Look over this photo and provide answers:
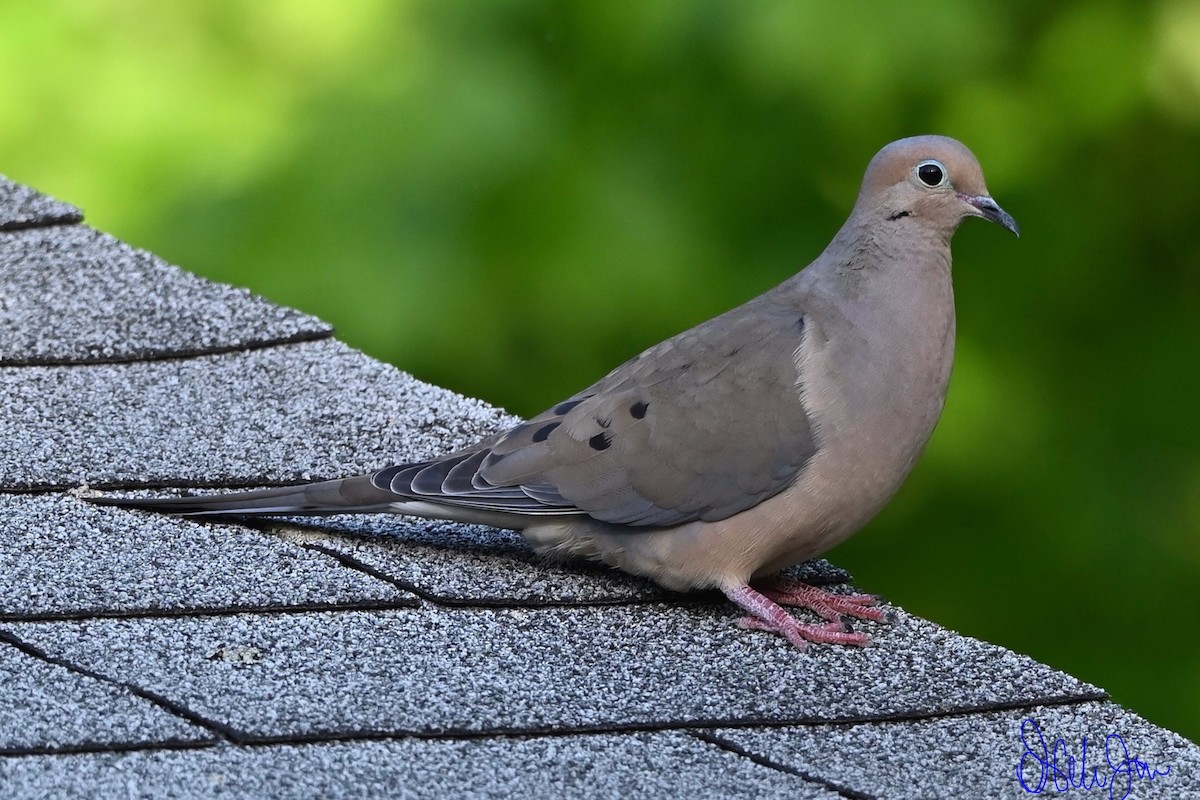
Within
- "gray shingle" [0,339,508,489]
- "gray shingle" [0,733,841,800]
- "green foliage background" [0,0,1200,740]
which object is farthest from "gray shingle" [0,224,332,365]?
"gray shingle" [0,733,841,800]

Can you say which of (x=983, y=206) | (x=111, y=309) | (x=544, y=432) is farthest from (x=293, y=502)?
(x=983, y=206)

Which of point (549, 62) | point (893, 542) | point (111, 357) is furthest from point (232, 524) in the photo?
point (893, 542)

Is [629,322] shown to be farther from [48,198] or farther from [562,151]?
[48,198]

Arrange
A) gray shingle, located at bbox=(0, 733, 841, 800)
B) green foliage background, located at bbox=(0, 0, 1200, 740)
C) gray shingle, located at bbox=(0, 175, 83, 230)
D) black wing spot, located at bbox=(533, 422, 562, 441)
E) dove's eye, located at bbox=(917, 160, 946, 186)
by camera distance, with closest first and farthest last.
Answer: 1. gray shingle, located at bbox=(0, 733, 841, 800)
2. black wing spot, located at bbox=(533, 422, 562, 441)
3. dove's eye, located at bbox=(917, 160, 946, 186)
4. gray shingle, located at bbox=(0, 175, 83, 230)
5. green foliage background, located at bbox=(0, 0, 1200, 740)

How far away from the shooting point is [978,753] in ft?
7.14

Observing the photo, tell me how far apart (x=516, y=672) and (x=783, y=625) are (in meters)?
0.53

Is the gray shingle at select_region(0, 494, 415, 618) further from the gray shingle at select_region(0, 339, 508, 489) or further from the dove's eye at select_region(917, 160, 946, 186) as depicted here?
the dove's eye at select_region(917, 160, 946, 186)

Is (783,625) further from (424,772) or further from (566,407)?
(424,772)

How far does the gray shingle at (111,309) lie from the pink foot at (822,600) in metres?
1.25

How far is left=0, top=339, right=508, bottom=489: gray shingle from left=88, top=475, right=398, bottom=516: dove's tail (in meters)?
0.12

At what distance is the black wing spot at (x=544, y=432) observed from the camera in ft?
9.87
